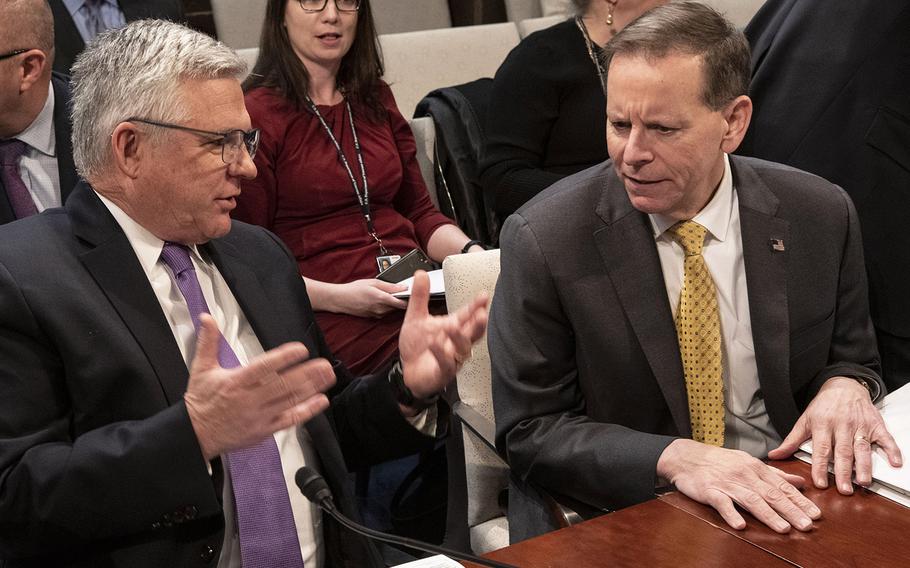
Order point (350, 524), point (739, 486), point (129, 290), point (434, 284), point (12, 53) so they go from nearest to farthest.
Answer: point (350, 524), point (739, 486), point (129, 290), point (12, 53), point (434, 284)

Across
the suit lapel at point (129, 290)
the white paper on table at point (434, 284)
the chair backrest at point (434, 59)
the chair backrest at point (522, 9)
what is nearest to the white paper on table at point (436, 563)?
the suit lapel at point (129, 290)

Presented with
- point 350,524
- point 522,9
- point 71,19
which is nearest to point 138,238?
point 350,524

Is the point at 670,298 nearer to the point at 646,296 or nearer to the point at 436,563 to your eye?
the point at 646,296

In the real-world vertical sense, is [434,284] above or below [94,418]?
below

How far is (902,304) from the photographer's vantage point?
2.21 metres

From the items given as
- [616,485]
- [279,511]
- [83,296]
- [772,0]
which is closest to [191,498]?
[279,511]

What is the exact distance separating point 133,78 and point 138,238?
0.83 ft

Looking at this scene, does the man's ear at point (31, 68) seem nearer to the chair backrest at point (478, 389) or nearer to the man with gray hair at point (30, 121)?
the man with gray hair at point (30, 121)

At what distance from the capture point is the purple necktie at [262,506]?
158cm

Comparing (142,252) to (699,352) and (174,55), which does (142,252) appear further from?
(699,352)

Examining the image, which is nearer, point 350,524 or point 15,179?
point 350,524

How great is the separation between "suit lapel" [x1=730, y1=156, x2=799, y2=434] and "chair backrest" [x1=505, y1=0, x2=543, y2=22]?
300cm

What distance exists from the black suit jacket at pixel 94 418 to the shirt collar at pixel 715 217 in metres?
0.59

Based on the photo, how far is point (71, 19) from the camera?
10.4ft
